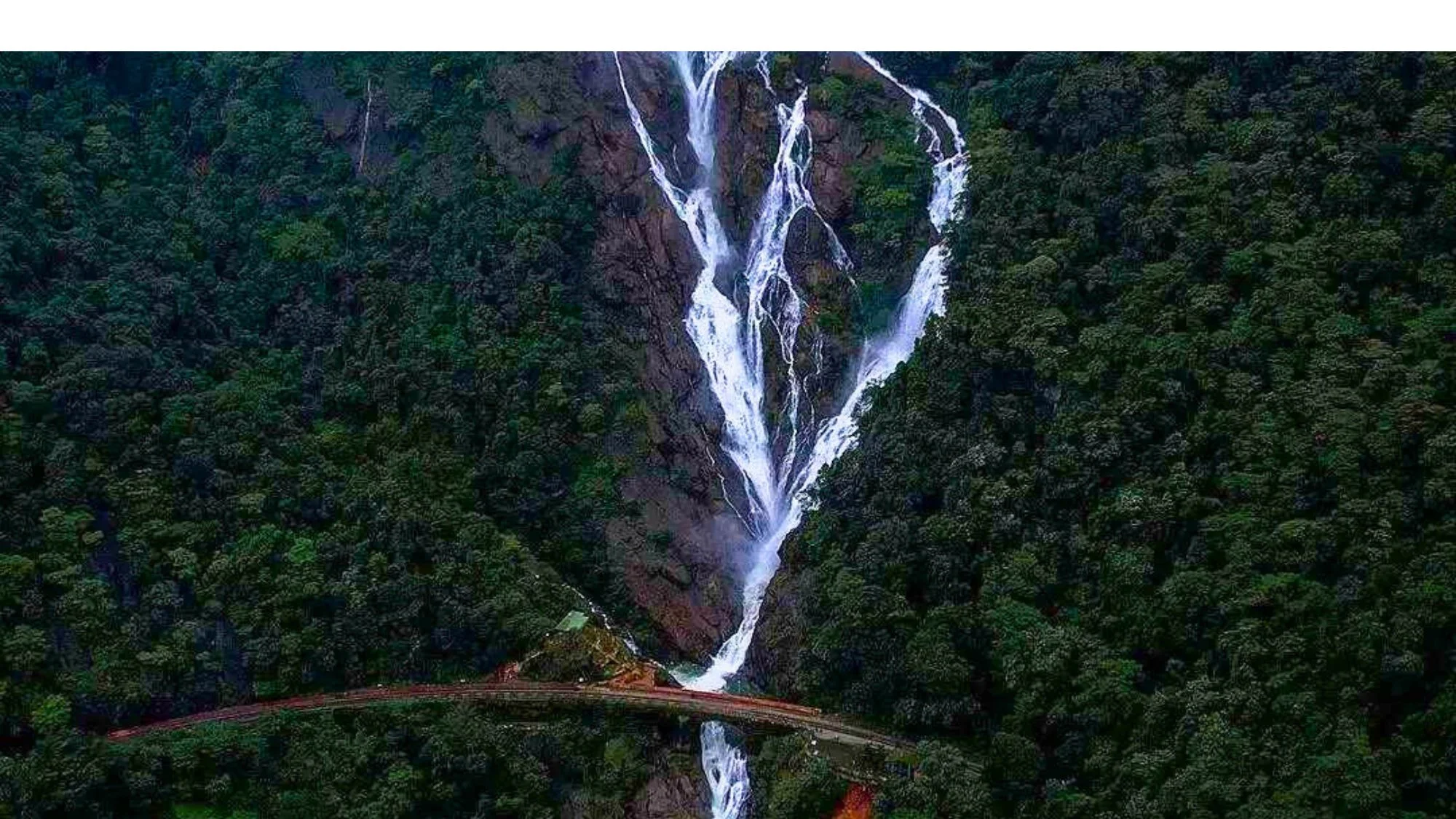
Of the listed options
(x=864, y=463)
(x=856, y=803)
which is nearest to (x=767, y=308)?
(x=864, y=463)

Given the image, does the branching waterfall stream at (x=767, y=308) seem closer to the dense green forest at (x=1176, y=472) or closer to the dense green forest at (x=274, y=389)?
the dense green forest at (x=1176, y=472)

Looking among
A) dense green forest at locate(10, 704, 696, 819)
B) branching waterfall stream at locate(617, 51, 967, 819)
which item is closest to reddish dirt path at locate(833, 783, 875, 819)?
dense green forest at locate(10, 704, 696, 819)

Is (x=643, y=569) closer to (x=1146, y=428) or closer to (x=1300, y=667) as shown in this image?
(x=1146, y=428)

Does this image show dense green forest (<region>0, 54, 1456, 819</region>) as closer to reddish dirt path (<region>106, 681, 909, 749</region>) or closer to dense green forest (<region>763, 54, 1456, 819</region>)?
dense green forest (<region>763, 54, 1456, 819</region>)

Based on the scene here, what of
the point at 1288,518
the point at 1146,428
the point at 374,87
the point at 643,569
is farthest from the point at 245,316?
the point at 1288,518

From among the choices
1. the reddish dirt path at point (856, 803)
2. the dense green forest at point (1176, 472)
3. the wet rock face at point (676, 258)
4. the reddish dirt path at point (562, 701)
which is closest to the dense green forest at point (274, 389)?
the reddish dirt path at point (562, 701)

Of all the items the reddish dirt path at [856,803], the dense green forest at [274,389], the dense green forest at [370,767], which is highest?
the dense green forest at [274,389]
